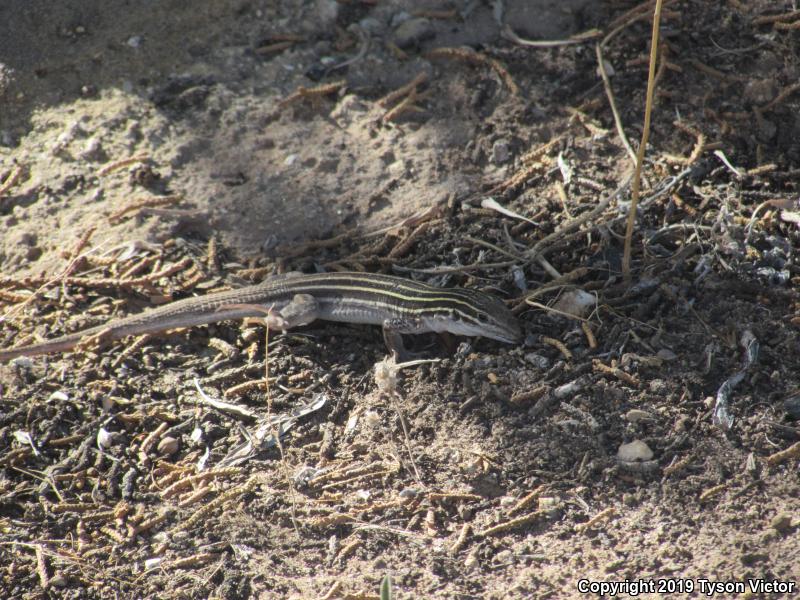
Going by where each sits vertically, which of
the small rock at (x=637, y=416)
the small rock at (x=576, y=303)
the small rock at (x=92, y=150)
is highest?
the small rock at (x=92, y=150)

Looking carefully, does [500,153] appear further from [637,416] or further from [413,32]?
[637,416]

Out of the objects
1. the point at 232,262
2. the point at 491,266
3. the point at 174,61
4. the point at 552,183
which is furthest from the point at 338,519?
the point at 174,61

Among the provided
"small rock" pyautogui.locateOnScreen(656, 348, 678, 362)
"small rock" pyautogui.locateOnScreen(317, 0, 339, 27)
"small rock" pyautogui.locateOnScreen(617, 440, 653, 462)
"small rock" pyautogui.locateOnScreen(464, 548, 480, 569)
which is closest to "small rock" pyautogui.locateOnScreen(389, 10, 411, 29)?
"small rock" pyautogui.locateOnScreen(317, 0, 339, 27)

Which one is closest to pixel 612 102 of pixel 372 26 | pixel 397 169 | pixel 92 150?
pixel 397 169

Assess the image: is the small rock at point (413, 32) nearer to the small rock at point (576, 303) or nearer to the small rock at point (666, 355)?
the small rock at point (576, 303)

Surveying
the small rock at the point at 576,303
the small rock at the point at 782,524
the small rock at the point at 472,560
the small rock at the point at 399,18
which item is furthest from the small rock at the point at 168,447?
the small rock at the point at 399,18

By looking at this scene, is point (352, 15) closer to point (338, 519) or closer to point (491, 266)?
point (491, 266)
